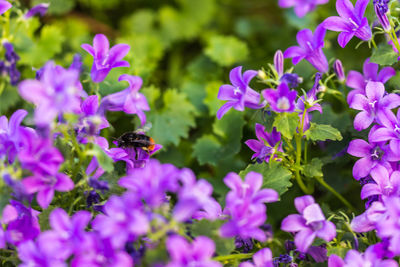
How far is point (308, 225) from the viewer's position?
5.01ft

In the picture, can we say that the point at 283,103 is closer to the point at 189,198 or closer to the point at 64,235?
the point at 189,198

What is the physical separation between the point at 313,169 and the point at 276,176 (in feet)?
0.46

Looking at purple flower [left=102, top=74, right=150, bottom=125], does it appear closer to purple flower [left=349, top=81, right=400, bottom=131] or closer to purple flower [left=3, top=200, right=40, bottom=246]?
purple flower [left=3, top=200, right=40, bottom=246]

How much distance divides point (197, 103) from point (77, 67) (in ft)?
3.95

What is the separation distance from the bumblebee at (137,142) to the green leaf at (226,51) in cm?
110

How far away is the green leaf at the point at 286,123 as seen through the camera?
5.11 ft

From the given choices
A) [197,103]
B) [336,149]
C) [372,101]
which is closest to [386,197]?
[372,101]

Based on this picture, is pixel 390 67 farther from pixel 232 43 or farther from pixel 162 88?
pixel 162 88

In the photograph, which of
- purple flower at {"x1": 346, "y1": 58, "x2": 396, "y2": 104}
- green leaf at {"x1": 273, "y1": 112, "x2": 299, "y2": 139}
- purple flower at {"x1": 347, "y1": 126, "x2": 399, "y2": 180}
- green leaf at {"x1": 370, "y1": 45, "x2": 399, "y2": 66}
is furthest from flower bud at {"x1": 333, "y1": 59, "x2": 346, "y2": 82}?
green leaf at {"x1": 273, "y1": 112, "x2": 299, "y2": 139}

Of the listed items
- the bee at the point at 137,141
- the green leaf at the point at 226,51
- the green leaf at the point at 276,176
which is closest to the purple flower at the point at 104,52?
the bee at the point at 137,141

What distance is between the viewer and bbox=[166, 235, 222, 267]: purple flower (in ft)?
3.95

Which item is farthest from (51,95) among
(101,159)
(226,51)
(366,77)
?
(226,51)

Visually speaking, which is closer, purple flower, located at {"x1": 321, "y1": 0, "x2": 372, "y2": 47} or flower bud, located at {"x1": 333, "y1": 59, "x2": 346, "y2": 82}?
purple flower, located at {"x1": 321, "y1": 0, "x2": 372, "y2": 47}

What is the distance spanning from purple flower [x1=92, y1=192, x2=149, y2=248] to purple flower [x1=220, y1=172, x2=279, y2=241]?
0.24m
